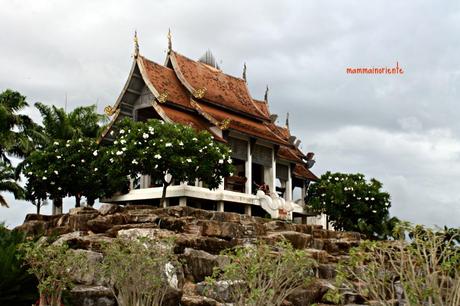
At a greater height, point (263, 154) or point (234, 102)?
point (234, 102)

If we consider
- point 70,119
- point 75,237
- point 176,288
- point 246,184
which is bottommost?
point 176,288

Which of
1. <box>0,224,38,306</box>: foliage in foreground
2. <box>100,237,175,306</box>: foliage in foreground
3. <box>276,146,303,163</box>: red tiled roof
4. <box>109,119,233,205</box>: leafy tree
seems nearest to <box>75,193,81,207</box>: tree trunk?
<box>109,119,233,205</box>: leafy tree

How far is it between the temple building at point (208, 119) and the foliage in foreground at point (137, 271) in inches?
696

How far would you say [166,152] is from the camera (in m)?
26.7

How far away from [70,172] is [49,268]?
21165 mm

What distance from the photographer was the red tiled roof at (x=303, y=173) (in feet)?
144

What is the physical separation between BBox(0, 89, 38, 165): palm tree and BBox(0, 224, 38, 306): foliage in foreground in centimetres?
1967

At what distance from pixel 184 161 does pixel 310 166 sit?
21625 mm

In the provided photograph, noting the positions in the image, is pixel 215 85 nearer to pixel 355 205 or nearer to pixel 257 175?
pixel 257 175

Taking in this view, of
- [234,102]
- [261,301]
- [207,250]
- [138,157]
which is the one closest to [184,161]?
[138,157]

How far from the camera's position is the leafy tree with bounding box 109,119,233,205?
26.8 metres

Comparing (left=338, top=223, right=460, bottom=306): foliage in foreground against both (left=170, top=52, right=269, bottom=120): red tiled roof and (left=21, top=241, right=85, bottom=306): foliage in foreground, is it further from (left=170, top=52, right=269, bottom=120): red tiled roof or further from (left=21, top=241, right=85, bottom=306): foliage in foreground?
(left=170, top=52, right=269, bottom=120): red tiled roof

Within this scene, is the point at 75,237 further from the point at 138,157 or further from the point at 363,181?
the point at 363,181

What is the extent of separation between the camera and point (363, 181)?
4038 centimetres
